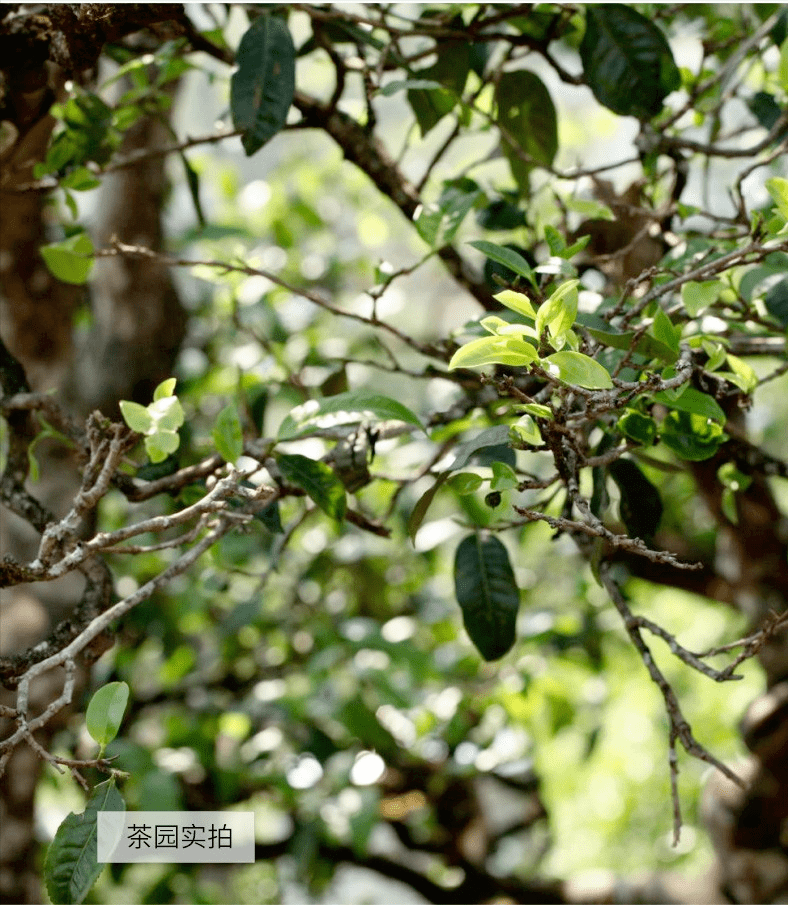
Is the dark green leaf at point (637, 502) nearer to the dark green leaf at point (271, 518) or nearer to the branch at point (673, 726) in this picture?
the branch at point (673, 726)

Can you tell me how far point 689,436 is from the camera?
583 mm

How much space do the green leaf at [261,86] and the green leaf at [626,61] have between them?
Result: 26cm

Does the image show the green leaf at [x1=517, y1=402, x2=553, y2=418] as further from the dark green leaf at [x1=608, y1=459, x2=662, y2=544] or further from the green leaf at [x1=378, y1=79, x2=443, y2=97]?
the green leaf at [x1=378, y1=79, x2=443, y2=97]

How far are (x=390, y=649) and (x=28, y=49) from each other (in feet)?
2.80

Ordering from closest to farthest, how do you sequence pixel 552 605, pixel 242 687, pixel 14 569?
pixel 14 569 < pixel 242 687 < pixel 552 605

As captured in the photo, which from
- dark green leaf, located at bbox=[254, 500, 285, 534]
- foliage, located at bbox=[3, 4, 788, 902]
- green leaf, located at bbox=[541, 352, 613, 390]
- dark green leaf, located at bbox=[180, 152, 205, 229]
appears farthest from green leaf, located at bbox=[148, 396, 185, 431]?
dark green leaf, located at bbox=[180, 152, 205, 229]

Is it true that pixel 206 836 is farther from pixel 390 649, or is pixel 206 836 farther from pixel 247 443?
pixel 390 649

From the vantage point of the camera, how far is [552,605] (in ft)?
5.61

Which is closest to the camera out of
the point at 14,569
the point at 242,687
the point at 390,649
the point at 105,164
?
the point at 14,569

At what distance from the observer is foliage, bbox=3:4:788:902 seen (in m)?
0.56

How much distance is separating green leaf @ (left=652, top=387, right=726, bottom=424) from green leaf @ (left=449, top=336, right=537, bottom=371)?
4.4 inches

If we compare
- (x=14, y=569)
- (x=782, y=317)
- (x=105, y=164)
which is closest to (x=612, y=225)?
(x=782, y=317)

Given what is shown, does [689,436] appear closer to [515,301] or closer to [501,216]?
[515,301]

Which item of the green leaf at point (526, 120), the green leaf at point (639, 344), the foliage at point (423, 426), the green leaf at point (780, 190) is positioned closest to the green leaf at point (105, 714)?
the foliage at point (423, 426)
